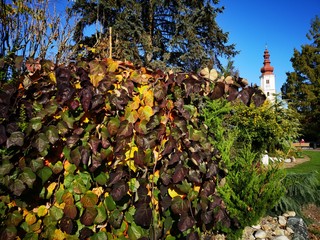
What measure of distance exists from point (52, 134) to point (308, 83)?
2994 cm

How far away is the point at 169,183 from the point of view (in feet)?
4.79

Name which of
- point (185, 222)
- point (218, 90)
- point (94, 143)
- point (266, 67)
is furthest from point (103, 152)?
point (266, 67)

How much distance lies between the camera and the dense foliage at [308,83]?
82.9ft

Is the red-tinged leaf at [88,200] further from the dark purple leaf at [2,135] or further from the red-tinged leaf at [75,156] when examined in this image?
the dark purple leaf at [2,135]

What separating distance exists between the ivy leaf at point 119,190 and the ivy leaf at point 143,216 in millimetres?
114

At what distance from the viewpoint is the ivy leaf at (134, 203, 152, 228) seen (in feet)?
4.49

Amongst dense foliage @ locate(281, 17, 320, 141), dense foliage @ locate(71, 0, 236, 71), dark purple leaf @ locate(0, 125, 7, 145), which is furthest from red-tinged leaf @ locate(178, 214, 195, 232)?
dense foliage @ locate(281, 17, 320, 141)

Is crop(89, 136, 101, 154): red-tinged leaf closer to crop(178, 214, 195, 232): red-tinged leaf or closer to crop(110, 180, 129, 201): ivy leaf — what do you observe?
crop(110, 180, 129, 201): ivy leaf

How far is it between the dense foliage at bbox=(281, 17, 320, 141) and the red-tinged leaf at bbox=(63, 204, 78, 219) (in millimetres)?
26227

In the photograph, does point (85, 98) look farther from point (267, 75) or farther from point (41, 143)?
point (267, 75)

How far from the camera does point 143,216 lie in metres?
1.37

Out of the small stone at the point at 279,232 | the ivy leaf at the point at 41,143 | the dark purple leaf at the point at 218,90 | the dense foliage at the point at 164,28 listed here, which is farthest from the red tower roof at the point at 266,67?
the ivy leaf at the point at 41,143

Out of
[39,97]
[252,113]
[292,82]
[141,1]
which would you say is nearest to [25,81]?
[39,97]

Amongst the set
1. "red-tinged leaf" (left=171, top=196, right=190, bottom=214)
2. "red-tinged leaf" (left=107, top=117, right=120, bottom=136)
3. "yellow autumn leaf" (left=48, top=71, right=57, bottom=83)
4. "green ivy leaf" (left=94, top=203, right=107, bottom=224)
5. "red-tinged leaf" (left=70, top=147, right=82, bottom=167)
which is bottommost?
"green ivy leaf" (left=94, top=203, right=107, bottom=224)
